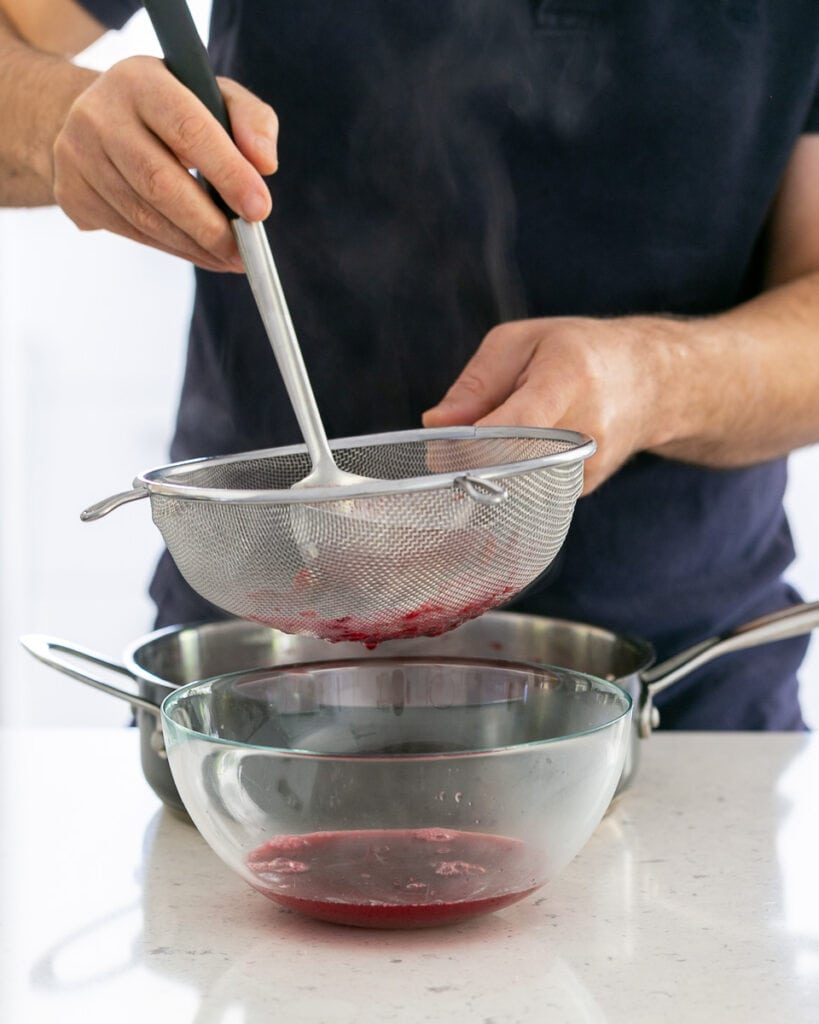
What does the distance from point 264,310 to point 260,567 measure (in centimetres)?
17

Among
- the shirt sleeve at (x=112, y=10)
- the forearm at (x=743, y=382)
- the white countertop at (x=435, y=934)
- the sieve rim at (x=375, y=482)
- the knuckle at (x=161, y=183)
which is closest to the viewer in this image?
the white countertop at (x=435, y=934)

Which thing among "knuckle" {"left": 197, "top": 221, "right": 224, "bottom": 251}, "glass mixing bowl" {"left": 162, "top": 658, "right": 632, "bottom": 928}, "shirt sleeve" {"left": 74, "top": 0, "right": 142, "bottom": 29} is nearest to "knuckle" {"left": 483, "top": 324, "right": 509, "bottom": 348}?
"knuckle" {"left": 197, "top": 221, "right": 224, "bottom": 251}

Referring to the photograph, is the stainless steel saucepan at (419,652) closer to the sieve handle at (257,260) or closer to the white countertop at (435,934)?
the white countertop at (435,934)

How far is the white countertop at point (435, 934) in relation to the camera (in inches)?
27.8

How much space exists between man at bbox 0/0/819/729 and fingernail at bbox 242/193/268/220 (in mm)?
337

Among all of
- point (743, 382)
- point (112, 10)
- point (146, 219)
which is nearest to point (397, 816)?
point (146, 219)

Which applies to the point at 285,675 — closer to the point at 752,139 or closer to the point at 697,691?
the point at 697,691

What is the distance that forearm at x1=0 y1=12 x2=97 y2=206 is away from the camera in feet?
3.97

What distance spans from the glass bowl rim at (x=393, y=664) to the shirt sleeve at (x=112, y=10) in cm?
84

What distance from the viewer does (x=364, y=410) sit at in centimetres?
133

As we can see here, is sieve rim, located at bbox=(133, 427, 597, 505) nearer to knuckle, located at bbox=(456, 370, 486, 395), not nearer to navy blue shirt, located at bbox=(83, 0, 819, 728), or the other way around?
knuckle, located at bbox=(456, 370, 486, 395)

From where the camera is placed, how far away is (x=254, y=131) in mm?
922

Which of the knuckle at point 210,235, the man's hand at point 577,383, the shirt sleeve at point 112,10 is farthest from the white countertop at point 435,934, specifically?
the shirt sleeve at point 112,10

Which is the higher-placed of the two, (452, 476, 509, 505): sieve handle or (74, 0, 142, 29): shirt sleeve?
(74, 0, 142, 29): shirt sleeve
